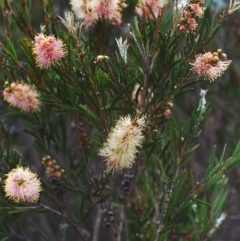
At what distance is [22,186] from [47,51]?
318 mm

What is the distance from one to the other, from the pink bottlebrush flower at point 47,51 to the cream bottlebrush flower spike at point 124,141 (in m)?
0.20

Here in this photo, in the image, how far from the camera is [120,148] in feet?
3.60

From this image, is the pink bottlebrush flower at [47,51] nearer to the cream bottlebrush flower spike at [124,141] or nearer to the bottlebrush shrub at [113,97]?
the bottlebrush shrub at [113,97]

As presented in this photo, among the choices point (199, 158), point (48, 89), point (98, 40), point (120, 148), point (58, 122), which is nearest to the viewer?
point (120, 148)

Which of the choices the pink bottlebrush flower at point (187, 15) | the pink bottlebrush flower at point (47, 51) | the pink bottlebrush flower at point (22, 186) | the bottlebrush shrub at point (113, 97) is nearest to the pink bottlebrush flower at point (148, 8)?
the bottlebrush shrub at point (113, 97)

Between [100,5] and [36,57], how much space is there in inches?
9.9

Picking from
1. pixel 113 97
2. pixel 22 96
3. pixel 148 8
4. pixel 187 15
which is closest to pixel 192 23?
pixel 187 15

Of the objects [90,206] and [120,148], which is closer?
[120,148]

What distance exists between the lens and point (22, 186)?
1147 mm

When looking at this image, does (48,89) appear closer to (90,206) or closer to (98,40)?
(98,40)

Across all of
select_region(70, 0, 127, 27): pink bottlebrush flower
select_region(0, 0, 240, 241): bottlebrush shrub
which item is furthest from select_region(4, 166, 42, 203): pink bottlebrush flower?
select_region(70, 0, 127, 27): pink bottlebrush flower

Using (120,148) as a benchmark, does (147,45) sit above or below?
above

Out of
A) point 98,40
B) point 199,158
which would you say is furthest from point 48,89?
point 199,158

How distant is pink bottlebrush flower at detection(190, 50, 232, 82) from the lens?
1.13 m
